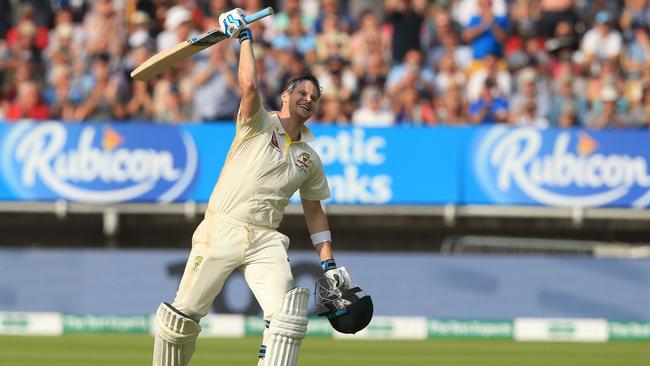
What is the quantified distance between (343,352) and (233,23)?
502 centimetres

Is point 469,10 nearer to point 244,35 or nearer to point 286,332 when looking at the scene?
point 244,35

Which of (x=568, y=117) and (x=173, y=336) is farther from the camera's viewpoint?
(x=568, y=117)

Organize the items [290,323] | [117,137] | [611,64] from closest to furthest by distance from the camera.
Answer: [290,323] < [117,137] < [611,64]

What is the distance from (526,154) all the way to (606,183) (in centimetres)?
87

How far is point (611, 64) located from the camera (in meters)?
14.2

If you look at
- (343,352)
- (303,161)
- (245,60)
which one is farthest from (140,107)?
(245,60)

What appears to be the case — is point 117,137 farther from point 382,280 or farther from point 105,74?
point 382,280

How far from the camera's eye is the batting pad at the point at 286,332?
602 cm

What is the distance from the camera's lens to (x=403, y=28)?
1461cm

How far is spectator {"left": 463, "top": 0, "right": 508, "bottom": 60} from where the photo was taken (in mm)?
14469

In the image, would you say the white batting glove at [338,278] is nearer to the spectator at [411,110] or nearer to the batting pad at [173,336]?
the batting pad at [173,336]

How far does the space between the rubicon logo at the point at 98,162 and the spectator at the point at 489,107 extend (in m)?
3.02

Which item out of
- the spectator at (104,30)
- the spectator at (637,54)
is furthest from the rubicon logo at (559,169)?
the spectator at (104,30)

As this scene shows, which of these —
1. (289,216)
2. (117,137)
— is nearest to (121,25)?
(117,137)
